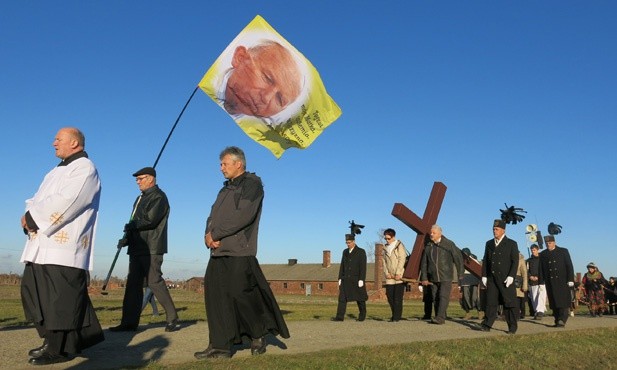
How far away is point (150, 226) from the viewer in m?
8.61

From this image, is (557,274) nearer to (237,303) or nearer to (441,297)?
(441,297)

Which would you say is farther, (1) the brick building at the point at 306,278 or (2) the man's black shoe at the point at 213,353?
(1) the brick building at the point at 306,278

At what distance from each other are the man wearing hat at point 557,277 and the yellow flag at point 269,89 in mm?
7700

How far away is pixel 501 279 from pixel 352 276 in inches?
137

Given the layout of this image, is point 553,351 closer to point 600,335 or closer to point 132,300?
point 600,335

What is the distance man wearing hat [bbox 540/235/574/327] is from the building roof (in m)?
58.2

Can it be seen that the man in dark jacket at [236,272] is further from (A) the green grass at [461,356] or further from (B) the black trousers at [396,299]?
(B) the black trousers at [396,299]

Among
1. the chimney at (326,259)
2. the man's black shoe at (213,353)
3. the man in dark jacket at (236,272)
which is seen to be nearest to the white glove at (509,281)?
the man in dark jacket at (236,272)

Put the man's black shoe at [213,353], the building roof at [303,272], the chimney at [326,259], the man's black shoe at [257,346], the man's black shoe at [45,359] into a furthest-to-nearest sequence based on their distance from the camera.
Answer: the chimney at [326,259], the building roof at [303,272], the man's black shoe at [257,346], the man's black shoe at [213,353], the man's black shoe at [45,359]

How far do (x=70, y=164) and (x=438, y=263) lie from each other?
9108 millimetres

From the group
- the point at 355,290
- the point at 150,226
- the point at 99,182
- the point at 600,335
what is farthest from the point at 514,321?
the point at 99,182

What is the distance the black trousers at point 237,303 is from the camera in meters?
6.80

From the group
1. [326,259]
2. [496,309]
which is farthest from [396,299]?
[326,259]

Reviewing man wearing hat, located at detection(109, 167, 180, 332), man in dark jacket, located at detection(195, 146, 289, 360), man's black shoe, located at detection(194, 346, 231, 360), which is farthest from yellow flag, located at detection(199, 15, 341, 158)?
man's black shoe, located at detection(194, 346, 231, 360)
